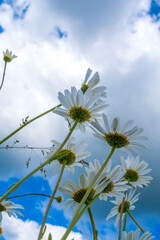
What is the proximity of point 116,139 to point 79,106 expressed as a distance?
157 mm

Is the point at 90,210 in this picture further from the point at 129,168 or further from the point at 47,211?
the point at 129,168

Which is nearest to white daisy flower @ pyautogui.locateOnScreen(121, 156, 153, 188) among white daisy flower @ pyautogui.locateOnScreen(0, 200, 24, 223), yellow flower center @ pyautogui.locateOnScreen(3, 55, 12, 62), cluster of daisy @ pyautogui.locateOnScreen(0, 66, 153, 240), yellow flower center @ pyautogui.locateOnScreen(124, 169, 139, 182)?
yellow flower center @ pyautogui.locateOnScreen(124, 169, 139, 182)

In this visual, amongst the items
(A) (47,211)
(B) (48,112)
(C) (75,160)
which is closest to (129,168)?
(C) (75,160)

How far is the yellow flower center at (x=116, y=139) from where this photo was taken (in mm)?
749

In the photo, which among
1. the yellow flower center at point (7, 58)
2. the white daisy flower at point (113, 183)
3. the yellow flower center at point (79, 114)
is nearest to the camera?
the white daisy flower at point (113, 183)

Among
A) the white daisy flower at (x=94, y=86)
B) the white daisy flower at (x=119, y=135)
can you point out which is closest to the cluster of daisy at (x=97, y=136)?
the white daisy flower at (x=119, y=135)

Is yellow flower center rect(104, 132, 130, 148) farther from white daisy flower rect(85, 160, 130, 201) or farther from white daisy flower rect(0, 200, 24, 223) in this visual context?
white daisy flower rect(0, 200, 24, 223)

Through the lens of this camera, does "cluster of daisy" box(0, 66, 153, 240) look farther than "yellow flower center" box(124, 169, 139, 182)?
No

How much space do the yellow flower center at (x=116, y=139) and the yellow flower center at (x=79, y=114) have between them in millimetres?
96

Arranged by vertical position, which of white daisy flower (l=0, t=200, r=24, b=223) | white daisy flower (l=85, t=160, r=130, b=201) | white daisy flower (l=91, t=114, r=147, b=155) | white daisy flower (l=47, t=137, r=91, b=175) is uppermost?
white daisy flower (l=91, t=114, r=147, b=155)

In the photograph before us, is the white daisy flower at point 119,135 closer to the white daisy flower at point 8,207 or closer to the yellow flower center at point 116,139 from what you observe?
the yellow flower center at point 116,139

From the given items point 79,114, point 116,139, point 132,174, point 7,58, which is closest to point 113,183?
point 116,139

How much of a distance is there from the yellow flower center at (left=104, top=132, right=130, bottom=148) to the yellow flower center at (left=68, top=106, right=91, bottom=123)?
0.32 ft

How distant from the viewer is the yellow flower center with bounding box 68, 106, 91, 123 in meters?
0.80
